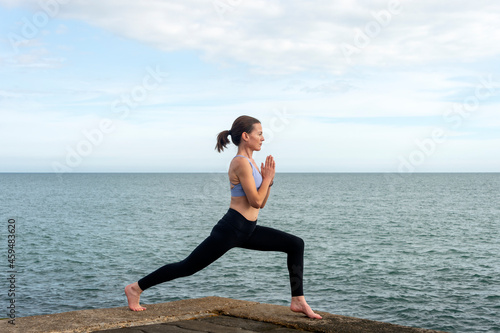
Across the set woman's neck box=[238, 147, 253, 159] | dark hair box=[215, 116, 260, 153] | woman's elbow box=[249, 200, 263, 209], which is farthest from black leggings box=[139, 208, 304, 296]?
dark hair box=[215, 116, 260, 153]

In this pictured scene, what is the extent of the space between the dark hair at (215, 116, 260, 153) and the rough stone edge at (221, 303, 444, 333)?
1.66m

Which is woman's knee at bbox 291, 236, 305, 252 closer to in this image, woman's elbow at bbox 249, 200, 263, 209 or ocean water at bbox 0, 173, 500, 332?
woman's elbow at bbox 249, 200, 263, 209

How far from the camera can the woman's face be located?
4.77 metres

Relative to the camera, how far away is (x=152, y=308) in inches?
207

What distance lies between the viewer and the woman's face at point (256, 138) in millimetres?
4770

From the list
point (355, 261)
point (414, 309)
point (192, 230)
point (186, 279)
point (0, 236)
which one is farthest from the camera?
point (192, 230)

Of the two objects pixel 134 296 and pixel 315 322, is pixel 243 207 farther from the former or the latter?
pixel 134 296

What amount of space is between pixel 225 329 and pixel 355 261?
17771mm

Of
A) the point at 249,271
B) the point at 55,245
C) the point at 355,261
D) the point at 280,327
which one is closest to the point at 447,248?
the point at 355,261

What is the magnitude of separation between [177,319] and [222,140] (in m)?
1.74

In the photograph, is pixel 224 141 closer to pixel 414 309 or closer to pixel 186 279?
pixel 414 309

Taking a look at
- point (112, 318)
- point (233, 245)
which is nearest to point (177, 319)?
point (112, 318)

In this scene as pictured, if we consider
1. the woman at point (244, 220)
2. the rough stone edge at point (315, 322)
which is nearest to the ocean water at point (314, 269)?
the rough stone edge at point (315, 322)

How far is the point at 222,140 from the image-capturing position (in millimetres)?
4871
